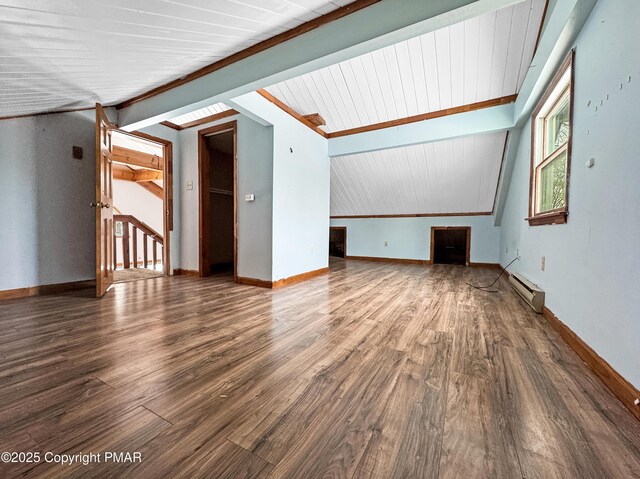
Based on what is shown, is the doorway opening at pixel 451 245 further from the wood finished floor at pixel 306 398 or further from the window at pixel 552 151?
the wood finished floor at pixel 306 398

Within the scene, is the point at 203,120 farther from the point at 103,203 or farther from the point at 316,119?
the point at 103,203

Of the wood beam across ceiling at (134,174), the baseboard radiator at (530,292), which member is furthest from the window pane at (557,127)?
the wood beam across ceiling at (134,174)

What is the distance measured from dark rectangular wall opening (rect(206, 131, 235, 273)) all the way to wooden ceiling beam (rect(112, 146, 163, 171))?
58.1 inches

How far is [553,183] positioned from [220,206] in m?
4.80

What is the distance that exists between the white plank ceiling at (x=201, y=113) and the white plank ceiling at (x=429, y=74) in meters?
0.81

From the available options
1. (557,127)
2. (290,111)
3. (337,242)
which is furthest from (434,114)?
(337,242)

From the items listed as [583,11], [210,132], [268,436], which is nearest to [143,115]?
[210,132]

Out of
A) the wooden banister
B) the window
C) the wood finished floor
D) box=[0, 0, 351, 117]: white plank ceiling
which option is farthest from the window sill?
the wooden banister

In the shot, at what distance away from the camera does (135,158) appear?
4988 millimetres

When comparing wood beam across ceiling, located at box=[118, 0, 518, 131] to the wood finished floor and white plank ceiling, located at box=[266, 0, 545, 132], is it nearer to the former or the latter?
white plank ceiling, located at box=[266, 0, 545, 132]

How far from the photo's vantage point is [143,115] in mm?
2824

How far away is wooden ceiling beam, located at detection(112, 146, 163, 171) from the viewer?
4.73 meters

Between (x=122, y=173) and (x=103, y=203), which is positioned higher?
(x=122, y=173)

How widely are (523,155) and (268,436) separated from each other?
4048mm
